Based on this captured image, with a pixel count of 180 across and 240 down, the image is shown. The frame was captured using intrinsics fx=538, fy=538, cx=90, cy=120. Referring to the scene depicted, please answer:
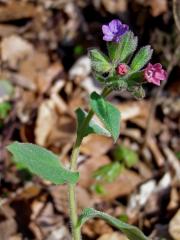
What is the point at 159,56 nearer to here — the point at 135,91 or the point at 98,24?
the point at 98,24

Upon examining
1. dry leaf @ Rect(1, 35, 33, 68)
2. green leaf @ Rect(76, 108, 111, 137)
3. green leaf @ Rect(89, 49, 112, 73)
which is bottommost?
dry leaf @ Rect(1, 35, 33, 68)

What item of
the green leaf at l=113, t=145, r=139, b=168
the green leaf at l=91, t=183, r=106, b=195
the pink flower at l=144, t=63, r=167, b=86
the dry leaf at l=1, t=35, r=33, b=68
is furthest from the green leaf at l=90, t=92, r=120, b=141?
the dry leaf at l=1, t=35, r=33, b=68

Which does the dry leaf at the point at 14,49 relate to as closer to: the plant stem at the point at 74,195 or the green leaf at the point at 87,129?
the green leaf at the point at 87,129

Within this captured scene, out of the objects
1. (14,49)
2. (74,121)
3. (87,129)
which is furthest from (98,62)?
(14,49)

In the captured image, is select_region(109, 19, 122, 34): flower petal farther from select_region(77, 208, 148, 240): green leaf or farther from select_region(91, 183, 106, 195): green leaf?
select_region(91, 183, 106, 195): green leaf

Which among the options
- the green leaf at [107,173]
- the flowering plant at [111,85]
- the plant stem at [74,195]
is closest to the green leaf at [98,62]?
the flowering plant at [111,85]

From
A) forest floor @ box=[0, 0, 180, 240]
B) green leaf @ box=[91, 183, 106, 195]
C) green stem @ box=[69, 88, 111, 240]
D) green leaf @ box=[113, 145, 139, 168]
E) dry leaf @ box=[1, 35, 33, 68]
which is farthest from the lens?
dry leaf @ box=[1, 35, 33, 68]
